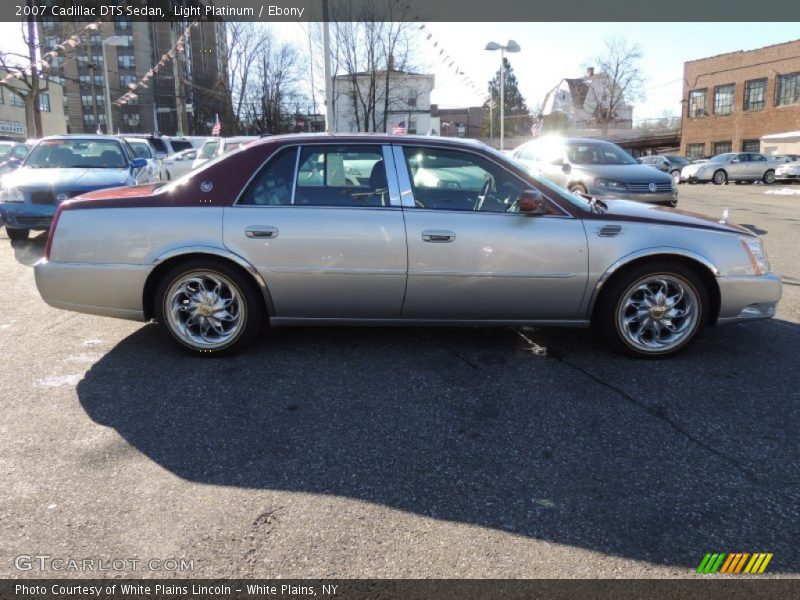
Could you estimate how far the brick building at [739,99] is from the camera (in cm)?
4191

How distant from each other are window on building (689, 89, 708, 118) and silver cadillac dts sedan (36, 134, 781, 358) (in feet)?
170

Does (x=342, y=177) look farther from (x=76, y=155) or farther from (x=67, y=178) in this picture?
(x=76, y=155)

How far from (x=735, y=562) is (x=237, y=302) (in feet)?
10.7

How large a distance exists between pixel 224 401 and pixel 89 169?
24.5 feet

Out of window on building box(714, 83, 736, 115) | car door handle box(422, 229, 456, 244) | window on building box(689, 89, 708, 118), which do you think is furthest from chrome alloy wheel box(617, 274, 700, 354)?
window on building box(689, 89, 708, 118)

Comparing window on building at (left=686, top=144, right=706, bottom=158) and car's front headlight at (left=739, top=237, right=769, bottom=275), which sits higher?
window on building at (left=686, top=144, right=706, bottom=158)

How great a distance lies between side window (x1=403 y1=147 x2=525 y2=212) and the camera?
171 inches

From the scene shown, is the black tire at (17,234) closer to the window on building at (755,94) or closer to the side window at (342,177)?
the side window at (342,177)

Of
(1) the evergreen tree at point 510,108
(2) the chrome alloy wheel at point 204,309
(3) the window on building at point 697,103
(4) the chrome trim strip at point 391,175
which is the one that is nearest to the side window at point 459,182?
(4) the chrome trim strip at point 391,175

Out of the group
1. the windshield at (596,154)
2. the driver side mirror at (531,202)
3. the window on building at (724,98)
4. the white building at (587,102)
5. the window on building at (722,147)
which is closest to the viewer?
the driver side mirror at (531,202)

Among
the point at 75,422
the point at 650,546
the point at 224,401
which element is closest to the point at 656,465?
the point at 650,546

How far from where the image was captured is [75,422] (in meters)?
3.45

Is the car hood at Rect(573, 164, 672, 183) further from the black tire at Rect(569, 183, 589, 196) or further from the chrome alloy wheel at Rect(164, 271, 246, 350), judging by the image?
the chrome alloy wheel at Rect(164, 271, 246, 350)

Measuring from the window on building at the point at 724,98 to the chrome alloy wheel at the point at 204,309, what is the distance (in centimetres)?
5116
